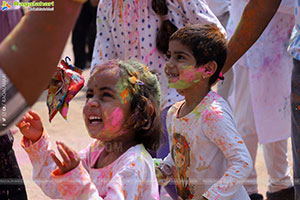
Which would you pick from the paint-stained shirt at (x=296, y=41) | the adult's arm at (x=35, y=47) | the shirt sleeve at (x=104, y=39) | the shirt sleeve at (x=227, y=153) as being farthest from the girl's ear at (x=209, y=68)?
the adult's arm at (x=35, y=47)

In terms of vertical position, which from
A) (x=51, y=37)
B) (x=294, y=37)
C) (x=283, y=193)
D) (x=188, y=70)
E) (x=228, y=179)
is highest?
(x=51, y=37)

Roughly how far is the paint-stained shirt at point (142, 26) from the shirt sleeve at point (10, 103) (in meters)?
2.04

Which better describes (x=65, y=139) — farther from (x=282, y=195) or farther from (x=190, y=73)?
(x=190, y=73)

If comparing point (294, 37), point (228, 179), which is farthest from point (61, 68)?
point (294, 37)

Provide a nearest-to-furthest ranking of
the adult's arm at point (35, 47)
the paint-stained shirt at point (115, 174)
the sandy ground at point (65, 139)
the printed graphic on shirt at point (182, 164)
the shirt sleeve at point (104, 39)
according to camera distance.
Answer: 1. the adult's arm at point (35, 47)
2. the paint-stained shirt at point (115, 174)
3. the printed graphic on shirt at point (182, 164)
4. the shirt sleeve at point (104, 39)
5. the sandy ground at point (65, 139)

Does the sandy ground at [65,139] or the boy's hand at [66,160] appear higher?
the boy's hand at [66,160]

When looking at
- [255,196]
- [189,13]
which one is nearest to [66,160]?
[189,13]

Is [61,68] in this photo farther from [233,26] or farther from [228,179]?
[233,26]

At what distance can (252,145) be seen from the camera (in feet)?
13.5

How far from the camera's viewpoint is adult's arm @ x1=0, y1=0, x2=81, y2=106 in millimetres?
1232

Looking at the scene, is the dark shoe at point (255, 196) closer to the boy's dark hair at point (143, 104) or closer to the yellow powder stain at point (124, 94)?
the boy's dark hair at point (143, 104)

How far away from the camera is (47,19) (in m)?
1.26

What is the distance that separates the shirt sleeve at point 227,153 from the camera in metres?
2.54

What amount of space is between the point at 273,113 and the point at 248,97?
0.70ft
